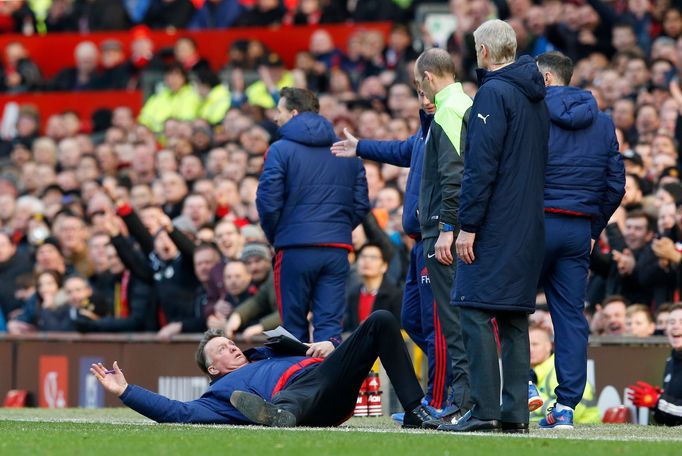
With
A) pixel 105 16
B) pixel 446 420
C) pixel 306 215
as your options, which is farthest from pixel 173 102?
pixel 446 420

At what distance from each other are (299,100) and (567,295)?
3349mm

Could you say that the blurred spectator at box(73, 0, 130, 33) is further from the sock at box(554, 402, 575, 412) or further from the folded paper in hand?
Result: the sock at box(554, 402, 575, 412)

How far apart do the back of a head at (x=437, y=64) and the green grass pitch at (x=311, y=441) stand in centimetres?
226

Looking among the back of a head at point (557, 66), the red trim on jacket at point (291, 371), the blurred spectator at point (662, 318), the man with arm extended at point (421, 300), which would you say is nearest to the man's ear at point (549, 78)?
the back of a head at point (557, 66)

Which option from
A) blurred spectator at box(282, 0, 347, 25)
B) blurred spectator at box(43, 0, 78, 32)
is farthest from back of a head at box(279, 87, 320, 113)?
blurred spectator at box(43, 0, 78, 32)

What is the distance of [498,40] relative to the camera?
9.39 metres

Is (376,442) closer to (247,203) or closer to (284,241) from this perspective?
(284,241)

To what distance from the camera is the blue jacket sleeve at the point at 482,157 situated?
30.2 ft

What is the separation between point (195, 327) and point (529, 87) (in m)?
7.59

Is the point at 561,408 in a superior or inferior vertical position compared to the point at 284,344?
inferior

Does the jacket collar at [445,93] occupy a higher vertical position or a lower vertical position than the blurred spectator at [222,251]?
higher

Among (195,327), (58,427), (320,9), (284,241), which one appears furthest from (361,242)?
(320,9)

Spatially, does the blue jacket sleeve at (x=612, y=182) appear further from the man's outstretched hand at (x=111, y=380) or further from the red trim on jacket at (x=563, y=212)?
the man's outstretched hand at (x=111, y=380)

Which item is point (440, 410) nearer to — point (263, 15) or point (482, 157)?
point (482, 157)
